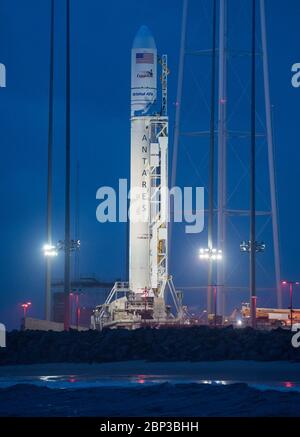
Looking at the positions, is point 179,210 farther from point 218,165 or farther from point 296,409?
point 296,409

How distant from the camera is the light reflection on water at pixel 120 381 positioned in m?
31.0

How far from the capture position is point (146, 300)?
59.9 meters

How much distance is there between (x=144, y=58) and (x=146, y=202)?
7313mm

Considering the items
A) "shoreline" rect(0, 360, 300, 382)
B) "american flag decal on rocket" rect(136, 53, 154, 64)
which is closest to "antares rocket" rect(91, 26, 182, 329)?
"american flag decal on rocket" rect(136, 53, 154, 64)

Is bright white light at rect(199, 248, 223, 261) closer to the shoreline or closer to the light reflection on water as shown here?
the shoreline

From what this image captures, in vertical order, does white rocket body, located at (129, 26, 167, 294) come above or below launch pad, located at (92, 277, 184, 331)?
above

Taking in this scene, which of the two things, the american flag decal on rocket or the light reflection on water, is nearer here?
the light reflection on water

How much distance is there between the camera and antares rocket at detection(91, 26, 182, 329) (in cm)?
6016

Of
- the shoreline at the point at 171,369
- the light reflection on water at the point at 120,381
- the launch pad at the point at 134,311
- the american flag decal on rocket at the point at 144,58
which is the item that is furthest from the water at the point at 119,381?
the american flag decal on rocket at the point at 144,58

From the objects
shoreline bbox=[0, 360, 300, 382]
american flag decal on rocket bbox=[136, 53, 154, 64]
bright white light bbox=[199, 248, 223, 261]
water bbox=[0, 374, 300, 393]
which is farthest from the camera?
american flag decal on rocket bbox=[136, 53, 154, 64]

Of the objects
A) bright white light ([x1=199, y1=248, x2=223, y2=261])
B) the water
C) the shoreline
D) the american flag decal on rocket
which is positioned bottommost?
the water

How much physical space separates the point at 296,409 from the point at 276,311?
3807cm

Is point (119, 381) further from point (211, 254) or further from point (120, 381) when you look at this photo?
point (211, 254)

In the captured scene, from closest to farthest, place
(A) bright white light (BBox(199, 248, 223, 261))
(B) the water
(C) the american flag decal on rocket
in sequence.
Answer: (B) the water
(A) bright white light (BBox(199, 248, 223, 261))
(C) the american flag decal on rocket
